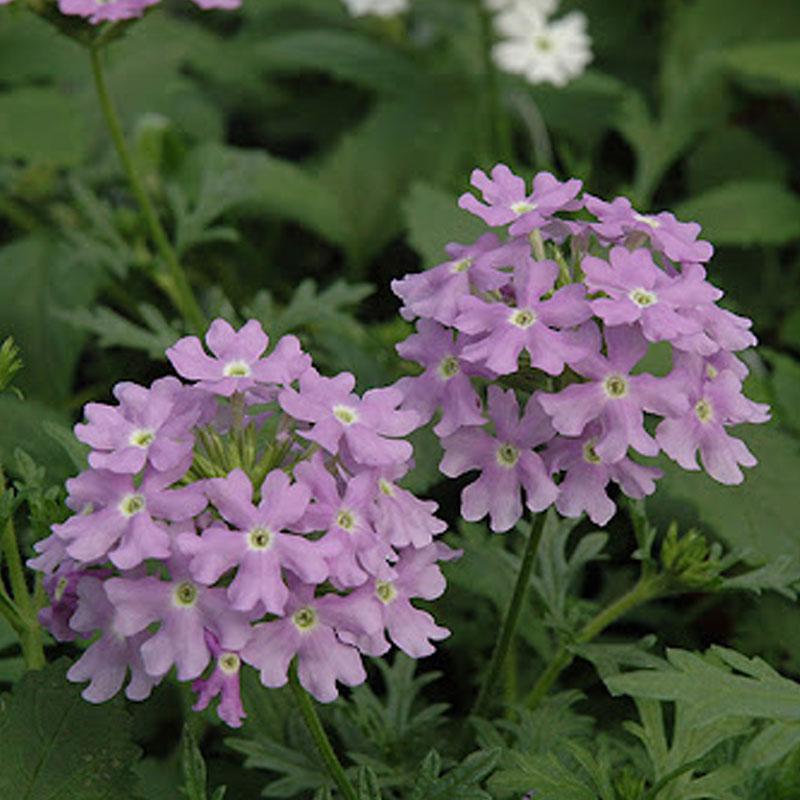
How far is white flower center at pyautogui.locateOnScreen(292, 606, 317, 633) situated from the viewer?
5.12ft

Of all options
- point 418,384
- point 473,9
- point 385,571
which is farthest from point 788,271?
point 385,571

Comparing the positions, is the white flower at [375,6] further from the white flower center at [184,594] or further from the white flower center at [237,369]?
the white flower center at [184,594]

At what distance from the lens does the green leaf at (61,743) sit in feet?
5.76

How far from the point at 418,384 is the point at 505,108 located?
2.60 m

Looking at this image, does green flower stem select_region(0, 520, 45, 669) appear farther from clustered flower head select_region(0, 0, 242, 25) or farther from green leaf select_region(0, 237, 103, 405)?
green leaf select_region(0, 237, 103, 405)

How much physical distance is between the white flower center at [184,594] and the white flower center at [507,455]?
1.39ft

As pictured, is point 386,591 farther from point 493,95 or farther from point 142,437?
point 493,95

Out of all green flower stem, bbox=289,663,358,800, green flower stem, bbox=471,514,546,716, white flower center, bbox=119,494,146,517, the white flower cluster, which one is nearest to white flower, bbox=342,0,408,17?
the white flower cluster

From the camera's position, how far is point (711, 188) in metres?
4.08

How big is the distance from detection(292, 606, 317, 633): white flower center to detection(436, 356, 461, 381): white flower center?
35cm

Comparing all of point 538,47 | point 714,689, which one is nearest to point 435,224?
point 538,47

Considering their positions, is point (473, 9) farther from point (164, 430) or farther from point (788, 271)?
point (164, 430)

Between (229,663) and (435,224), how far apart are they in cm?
165

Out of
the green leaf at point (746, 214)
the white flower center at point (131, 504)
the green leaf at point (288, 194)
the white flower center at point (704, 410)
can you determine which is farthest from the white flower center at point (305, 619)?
the green leaf at point (746, 214)
